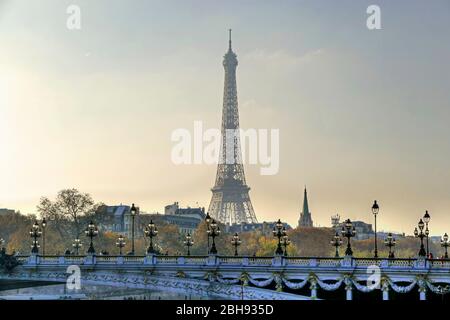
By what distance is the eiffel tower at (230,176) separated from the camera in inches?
6998

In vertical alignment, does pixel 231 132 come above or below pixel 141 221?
above

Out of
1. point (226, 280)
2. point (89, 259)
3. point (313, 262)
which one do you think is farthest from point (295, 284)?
point (89, 259)

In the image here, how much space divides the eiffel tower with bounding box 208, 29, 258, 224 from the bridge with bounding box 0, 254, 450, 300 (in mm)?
113152

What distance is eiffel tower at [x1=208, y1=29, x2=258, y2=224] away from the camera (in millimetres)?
177750

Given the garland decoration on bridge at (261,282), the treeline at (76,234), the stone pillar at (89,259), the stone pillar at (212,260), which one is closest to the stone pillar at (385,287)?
the garland decoration on bridge at (261,282)

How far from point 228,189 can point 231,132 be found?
11.1m

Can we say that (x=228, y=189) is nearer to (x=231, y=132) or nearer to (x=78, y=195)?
(x=231, y=132)

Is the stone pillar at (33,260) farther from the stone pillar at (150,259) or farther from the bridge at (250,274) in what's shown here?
the stone pillar at (150,259)

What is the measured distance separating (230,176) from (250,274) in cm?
11867

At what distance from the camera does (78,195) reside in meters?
117

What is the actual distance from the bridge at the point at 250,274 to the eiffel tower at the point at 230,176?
11315 cm
